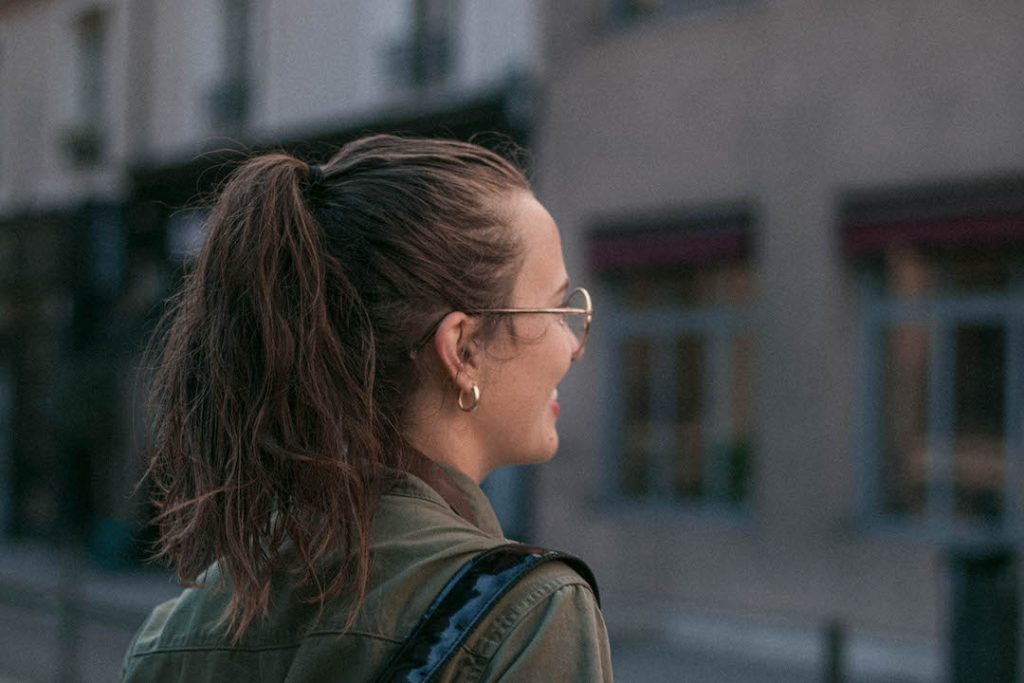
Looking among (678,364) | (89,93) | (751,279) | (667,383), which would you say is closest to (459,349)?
(751,279)

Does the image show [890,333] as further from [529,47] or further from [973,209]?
[529,47]

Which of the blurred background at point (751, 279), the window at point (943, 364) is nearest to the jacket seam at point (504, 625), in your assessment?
the blurred background at point (751, 279)

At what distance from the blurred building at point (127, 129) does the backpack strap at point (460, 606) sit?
30.6 ft

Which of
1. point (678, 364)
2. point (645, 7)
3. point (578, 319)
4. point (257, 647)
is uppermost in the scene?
point (645, 7)

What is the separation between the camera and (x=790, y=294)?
8.65 metres

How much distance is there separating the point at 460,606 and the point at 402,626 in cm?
8

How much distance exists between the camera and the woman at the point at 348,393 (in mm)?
1282

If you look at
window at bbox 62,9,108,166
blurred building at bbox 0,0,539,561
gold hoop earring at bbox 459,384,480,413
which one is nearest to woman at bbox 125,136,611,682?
gold hoop earring at bbox 459,384,480,413

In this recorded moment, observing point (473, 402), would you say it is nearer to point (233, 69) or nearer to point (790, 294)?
point (790, 294)

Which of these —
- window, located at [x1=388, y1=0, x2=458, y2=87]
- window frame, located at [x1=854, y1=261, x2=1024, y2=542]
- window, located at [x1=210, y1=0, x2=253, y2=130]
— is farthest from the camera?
window, located at [x1=210, y1=0, x2=253, y2=130]

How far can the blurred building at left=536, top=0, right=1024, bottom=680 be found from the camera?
788cm

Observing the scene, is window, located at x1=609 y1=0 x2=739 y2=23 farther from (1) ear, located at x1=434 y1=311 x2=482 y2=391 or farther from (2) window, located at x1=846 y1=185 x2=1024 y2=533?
(1) ear, located at x1=434 y1=311 x2=482 y2=391

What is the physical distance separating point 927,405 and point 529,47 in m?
4.45

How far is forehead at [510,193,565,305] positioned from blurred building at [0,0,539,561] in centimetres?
897
